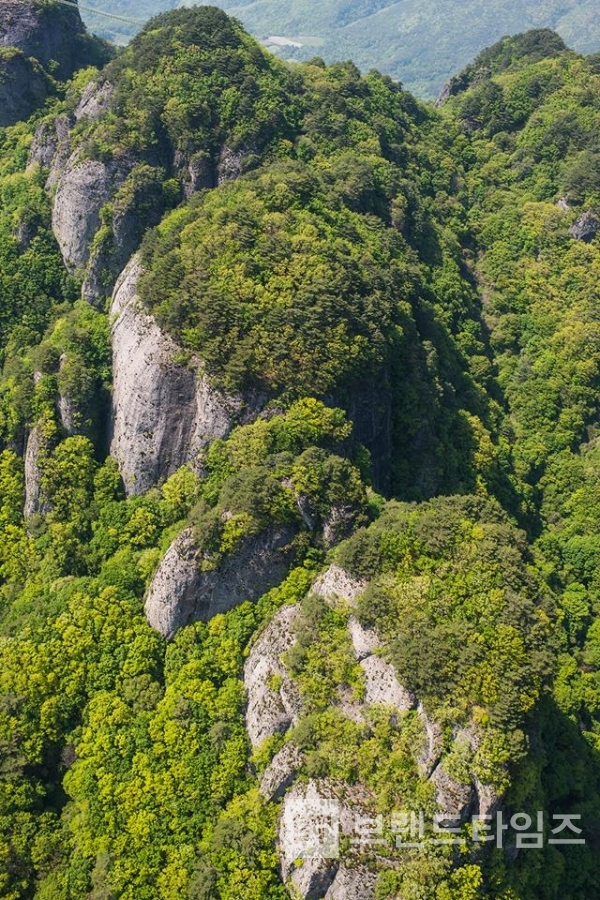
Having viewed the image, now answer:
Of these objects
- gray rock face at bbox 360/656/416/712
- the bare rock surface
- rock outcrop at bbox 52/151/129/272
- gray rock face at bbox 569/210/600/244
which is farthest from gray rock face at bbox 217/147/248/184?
gray rock face at bbox 360/656/416/712

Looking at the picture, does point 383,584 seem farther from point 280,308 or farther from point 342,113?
Answer: point 342,113

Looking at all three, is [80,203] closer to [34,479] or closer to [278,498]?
[34,479]

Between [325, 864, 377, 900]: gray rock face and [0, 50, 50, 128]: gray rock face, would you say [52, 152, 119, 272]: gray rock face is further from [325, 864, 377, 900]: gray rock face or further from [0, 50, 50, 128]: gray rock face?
[325, 864, 377, 900]: gray rock face

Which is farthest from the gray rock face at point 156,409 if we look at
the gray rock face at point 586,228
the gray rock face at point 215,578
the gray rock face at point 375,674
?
the gray rock face at point 586,228

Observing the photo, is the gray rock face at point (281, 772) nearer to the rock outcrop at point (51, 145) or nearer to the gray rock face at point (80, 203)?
the gray rock face at point (80, 203)

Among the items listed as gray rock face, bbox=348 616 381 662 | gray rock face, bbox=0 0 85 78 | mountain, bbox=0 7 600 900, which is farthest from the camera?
gray rock face, bbox=0 0 85 78
